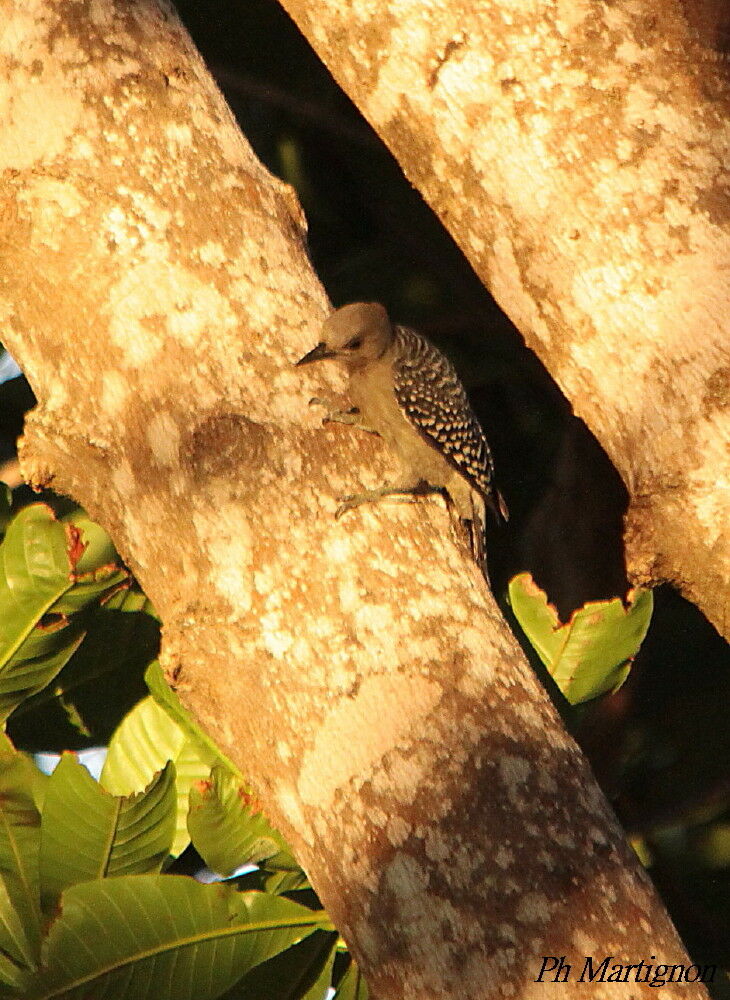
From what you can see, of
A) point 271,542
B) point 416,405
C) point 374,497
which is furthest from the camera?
point 416,405

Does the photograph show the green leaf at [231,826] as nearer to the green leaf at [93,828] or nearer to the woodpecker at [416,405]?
the green leaf at [93,828]

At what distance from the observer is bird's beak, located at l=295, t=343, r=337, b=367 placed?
2799 mm

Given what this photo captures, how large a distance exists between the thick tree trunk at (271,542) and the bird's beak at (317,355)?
0.03 metres

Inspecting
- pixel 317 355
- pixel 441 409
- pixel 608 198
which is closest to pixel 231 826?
pixel 317 355

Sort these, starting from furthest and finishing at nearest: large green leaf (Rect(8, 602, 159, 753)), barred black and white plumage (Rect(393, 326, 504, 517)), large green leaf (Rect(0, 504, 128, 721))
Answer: barred black and white plumage (Rect(393, 326, 504, 517))
large green leaf (Rect(8, 602, 159, 753))
large green leaf (Rect(0, 504, 128, 721))

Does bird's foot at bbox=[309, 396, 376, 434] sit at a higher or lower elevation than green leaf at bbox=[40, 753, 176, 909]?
higher

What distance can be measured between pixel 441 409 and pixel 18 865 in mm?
2202

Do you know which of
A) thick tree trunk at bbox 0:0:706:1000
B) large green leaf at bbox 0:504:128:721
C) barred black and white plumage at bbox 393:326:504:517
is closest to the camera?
thick tree trunk at bbox 0:0:706:1000

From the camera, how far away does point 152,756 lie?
10.5 feet

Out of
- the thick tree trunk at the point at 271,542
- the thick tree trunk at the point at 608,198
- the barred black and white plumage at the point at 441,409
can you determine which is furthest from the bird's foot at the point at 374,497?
the barred black and white plumage at the point at 441,409

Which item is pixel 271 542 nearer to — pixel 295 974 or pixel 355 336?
pixel 295 974

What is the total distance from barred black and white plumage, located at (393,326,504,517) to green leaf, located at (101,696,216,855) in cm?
135

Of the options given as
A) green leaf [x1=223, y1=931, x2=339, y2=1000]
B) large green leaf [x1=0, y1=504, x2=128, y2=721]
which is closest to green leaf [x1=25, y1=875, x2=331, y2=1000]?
green leaf [x1=223, y1=931, x2=339, y2=1000]

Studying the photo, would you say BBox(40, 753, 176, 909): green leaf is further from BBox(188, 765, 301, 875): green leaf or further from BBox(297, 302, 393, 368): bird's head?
BBox(297, 302, 393, 368): bird's head
